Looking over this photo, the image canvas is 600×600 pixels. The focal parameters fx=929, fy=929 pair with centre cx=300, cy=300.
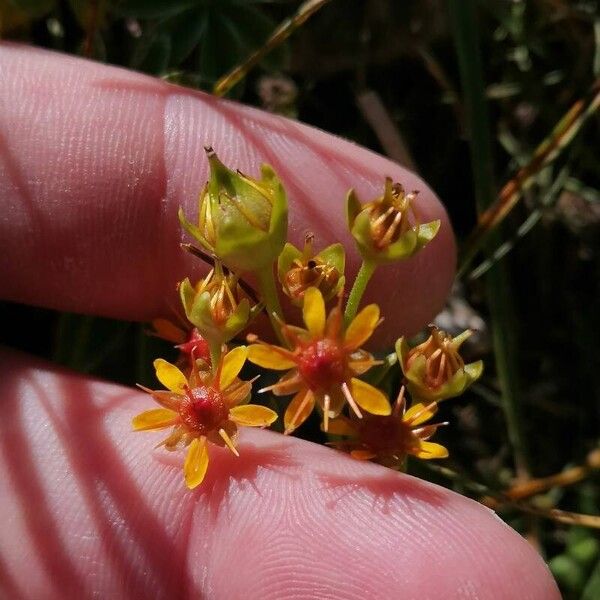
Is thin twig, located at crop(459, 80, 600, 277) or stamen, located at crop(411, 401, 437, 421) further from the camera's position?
thin twig, located at crop(459, 80, 600, 277)

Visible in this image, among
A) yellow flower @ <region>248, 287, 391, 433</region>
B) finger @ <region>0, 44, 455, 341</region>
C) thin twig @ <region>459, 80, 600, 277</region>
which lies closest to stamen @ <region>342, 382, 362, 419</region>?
yellow flower @ <region>248, 287, 391, 433</region>

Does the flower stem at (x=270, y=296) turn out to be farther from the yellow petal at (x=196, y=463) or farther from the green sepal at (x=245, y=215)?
the yellow petal at (x=196, y=463)

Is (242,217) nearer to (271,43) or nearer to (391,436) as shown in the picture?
(391,436)

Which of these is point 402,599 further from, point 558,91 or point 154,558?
point 558,91

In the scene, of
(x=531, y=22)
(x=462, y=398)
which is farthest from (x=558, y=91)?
(x=462, y=398)

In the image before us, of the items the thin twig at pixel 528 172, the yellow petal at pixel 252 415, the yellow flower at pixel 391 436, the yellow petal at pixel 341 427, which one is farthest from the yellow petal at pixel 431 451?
the thin twig at pixel 528 172

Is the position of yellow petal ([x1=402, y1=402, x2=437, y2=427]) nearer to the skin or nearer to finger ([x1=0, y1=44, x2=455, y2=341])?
the skin

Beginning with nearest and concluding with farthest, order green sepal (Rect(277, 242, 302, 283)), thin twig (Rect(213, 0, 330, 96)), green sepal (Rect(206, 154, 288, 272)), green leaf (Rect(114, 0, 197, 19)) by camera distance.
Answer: green sepal (Rect(206, 154, 288, 272)) → green sepal (Rect(277, 242, 302, 283)) → thin twig (Rect(213, 0, 330, 96)) → green leaf (Rect(114, 0, 197, 19))
